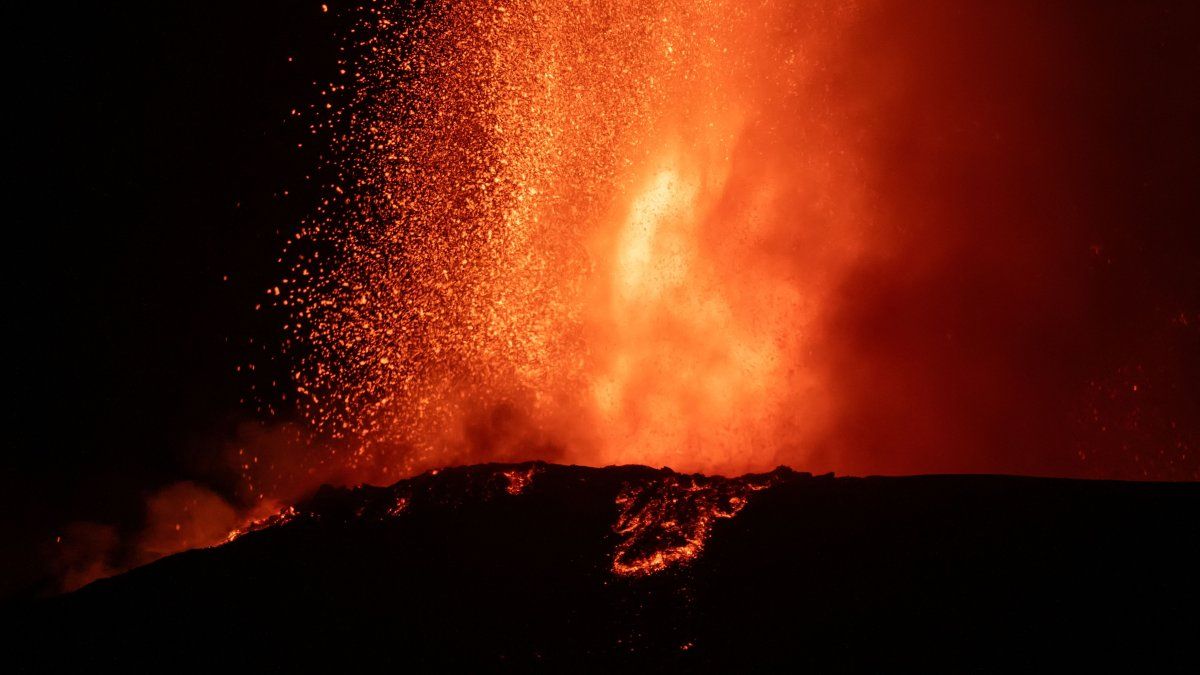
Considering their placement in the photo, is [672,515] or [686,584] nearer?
[686,584]

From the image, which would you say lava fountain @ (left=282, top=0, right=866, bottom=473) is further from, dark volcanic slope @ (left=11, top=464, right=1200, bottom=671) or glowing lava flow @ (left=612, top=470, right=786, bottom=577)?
dark volcanic slope @ (left=11, top=464, right=1200, bottom=671)

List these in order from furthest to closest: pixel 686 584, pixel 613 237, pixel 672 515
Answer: pixel 613 237 < pixel 672 515 < pixel 686 584

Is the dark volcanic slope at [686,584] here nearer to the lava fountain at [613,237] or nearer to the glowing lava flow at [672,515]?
the glowing lava flow at [672,515]

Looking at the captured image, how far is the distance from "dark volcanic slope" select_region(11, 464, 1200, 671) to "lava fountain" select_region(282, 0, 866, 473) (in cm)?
434

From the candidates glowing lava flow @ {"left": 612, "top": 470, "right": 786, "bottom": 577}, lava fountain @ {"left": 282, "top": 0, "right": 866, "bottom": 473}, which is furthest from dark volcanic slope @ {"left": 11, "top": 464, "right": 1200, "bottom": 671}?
lava fountain @ {"left": 282, "top": 0, "right": 866, "bottom": 473}

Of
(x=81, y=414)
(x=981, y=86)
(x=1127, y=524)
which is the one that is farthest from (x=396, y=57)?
(x=1127, y=524)

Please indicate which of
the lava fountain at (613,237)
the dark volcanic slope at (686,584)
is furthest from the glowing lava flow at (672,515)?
the lava fountain at (613,237)

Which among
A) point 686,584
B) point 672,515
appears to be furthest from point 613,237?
point 686,584

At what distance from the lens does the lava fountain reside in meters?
10.6

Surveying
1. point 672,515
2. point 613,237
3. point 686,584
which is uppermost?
point 613,237

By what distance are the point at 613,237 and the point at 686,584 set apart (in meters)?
6.71

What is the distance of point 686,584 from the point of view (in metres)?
5.14

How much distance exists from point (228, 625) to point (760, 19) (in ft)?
30.7

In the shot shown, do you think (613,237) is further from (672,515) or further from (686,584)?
(686,584)
